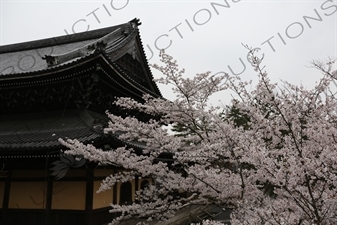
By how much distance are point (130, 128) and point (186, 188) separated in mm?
1598

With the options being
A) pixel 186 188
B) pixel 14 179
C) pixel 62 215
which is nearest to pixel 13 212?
pixel 14 179

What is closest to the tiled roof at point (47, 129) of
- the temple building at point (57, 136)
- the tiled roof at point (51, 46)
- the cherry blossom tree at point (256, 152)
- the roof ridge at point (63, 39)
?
the temple building at point (57, 136)

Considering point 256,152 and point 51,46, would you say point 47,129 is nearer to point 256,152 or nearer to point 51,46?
point 256,152

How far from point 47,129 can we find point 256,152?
263 inches

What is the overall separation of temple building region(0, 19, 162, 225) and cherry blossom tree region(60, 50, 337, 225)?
1467mm

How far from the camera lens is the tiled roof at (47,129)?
21.7 ft

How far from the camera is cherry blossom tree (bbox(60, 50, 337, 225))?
110 inches

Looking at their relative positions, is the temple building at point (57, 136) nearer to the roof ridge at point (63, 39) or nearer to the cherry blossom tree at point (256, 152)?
the cherry blossom tree at point (256, 152)

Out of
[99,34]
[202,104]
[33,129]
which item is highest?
[99,34]

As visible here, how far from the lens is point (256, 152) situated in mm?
2992

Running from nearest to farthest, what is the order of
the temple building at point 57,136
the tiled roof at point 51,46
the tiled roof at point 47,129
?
the tiled roof at point 47,129 → the temple building at point 57,136 → the tiled roof at point 51,46

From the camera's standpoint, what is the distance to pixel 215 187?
14.9 ft

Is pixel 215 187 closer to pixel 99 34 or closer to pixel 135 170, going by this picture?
pixel 135 170

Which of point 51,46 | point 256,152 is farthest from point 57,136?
point 51,46
